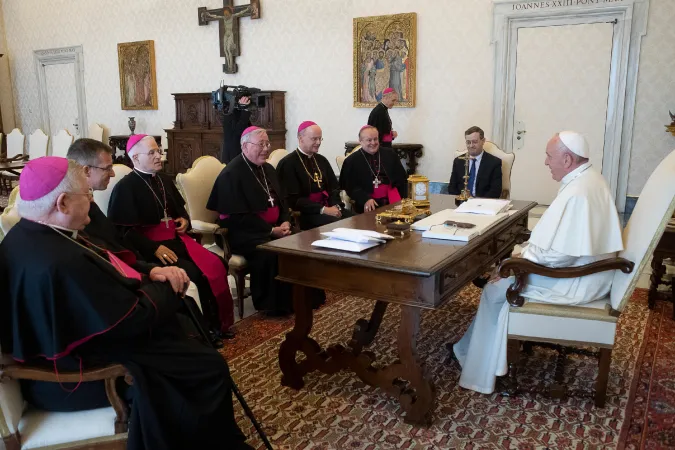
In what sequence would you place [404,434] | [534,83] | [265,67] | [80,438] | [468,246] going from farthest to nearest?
[265,67], [534,83], [468,246], [404,434], [80,438]

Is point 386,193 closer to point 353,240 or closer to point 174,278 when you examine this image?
point 353,240

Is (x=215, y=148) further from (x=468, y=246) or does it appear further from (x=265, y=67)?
(x=468, y=246)

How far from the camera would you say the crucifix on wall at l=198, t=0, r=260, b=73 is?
31.7 ft

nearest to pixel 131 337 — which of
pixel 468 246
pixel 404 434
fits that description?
pixel 404 434

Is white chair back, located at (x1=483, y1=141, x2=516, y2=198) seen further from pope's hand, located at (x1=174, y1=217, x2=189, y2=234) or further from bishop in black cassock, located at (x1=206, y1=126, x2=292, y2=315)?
pope's hand, located at (x1=174, y1=217, x2=189, y2=234)

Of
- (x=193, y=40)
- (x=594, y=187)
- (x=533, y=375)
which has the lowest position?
Result: (x=533, y=375)

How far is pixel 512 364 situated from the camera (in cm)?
297

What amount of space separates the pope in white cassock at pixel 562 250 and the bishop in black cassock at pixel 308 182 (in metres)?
2.10

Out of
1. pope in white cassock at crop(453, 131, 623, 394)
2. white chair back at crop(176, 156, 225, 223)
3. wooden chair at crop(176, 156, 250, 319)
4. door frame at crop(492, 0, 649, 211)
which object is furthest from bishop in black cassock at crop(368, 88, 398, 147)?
pope in white cassock at crop(453, 131, 623, 394)

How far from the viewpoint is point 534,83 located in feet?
25.2

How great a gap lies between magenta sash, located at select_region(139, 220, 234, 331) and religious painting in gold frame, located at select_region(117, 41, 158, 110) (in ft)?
26.4

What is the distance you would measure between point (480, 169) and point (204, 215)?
260 centimetres

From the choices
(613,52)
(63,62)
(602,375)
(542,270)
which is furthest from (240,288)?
(63,62)

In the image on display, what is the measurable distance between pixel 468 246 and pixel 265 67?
7.71 m
